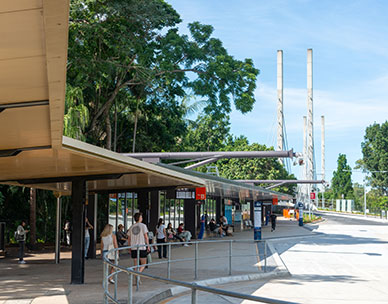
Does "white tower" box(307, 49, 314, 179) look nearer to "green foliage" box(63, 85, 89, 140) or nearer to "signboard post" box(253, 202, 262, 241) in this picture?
"signboard post" box(253, 202, 262, 241)

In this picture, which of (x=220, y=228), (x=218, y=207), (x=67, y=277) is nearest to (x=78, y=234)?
(x=67, y=277)

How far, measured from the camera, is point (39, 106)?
7445 millimetres

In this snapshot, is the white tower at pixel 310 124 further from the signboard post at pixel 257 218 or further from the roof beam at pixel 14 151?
the roof beam at pixel 14 151

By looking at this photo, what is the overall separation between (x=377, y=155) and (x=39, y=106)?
131 meters

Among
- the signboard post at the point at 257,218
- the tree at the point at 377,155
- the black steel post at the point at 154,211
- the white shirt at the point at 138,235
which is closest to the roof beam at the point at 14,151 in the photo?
the white shirt at the point at 138,235

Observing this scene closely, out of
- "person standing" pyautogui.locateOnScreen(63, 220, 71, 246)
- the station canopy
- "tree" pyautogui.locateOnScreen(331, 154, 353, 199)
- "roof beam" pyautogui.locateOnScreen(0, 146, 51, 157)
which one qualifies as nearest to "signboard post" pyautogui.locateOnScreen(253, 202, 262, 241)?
"person standing" pyautogui.locateOnScreen(63, 220, 71, 246)

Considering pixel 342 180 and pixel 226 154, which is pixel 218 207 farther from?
pixel 342 180

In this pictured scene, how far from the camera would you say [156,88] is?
33.2 meters

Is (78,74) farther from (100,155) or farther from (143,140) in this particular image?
(100,155)

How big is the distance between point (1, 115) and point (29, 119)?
49cm

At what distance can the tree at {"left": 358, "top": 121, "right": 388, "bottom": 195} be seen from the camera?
129m

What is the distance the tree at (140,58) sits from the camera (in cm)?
2614

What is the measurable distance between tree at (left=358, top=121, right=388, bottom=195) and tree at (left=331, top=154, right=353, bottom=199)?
40.5 ft

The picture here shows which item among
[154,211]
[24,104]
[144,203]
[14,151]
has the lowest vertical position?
[154,211]
